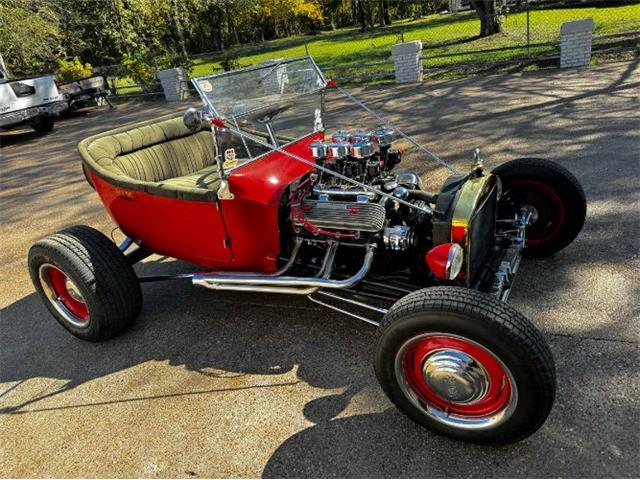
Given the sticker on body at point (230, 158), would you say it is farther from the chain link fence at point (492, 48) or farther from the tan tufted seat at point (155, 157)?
the chain link fence at point (492, 48)

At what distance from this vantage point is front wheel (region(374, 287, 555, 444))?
1899 mm

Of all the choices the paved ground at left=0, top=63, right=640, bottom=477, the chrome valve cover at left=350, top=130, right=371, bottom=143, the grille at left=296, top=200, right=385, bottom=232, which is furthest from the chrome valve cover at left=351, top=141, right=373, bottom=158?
the paved ground at left=0, top=63, right=640, bottom=477

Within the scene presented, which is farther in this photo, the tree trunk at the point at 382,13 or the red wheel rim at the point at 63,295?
the tree trunk at the point at 382,13

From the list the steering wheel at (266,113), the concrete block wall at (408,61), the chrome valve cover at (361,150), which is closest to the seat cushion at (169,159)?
the steering wheel at (266,113)

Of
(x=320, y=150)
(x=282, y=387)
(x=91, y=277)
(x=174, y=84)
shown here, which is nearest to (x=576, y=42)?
(x=320, y=150)

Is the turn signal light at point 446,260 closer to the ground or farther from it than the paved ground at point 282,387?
farther from it

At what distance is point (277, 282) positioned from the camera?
2920 mm

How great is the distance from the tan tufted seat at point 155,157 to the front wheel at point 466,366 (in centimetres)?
167

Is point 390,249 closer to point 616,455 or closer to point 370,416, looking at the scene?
point 370,416

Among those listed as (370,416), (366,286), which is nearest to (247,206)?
(366,286)

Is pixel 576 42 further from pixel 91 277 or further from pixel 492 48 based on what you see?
pixel 91 277

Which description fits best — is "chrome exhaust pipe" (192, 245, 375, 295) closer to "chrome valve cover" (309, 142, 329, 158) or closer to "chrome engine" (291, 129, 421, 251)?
"chrome engine" (291, 129, 421, 251)

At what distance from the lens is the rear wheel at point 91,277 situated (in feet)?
10.2

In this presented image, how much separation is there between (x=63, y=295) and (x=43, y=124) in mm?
10289
